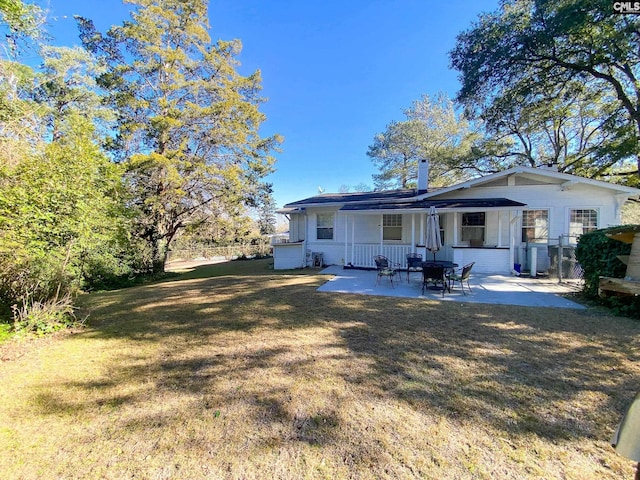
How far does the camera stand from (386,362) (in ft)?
12.1

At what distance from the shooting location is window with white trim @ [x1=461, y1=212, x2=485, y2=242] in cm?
1172

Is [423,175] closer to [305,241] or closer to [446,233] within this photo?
[446,233]

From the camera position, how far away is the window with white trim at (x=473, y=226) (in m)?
11.7

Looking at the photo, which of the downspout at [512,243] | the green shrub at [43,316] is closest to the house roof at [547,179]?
the downspout at [512,243]

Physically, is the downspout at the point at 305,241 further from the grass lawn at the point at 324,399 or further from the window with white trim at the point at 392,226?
the grass lawn at the point at 324,399

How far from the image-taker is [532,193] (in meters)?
11.4

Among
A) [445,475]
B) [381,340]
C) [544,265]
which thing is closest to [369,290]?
[381,340]

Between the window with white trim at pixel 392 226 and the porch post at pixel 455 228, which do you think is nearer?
the porch post at pixel 455 228

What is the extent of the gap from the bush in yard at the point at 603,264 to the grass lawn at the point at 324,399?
0.67 m

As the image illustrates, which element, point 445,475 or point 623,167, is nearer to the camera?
point 445,475

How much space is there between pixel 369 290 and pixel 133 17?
18765mm

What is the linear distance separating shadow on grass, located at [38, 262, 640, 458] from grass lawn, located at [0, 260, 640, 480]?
22mm

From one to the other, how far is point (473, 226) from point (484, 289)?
4670 mm

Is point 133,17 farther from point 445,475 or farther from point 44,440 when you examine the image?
point 445,475
